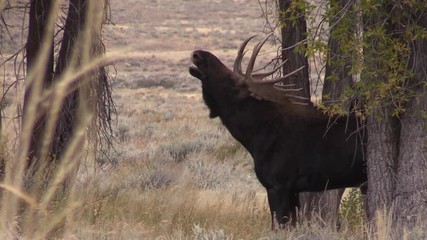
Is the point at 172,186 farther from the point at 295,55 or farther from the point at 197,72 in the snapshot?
the point at 295,55

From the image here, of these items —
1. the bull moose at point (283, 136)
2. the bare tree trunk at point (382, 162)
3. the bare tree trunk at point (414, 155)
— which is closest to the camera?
the bare tree trunk at point (414, 155)

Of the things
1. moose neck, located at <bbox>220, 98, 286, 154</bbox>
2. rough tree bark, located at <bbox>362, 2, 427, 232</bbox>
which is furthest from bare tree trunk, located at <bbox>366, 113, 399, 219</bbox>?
moose neck, located at <bbox>220, 98, 286, 154</bbox>

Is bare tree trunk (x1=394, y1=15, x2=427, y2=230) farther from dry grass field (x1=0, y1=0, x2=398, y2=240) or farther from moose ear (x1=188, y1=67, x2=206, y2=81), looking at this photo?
moose ear (x1=188, y1=67, x2=206, y2=81)

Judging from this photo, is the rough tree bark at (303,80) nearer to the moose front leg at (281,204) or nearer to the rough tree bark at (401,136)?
the moose front leg at (281,204)

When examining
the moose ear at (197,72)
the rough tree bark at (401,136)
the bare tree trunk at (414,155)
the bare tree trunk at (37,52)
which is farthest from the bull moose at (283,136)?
the bare tree trunk at (37,52)

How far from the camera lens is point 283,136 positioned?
8781mm

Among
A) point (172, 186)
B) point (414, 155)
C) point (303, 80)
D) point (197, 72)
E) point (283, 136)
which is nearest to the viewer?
point (414, 155)

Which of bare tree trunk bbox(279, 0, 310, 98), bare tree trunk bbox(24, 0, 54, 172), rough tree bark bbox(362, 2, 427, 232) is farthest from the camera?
bare tree trunk bbox(24, 0, 54, 172)

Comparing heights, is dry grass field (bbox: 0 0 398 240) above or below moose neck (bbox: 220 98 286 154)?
below

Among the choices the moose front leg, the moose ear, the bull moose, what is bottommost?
the moose front leg

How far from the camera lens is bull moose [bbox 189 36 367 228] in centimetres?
847

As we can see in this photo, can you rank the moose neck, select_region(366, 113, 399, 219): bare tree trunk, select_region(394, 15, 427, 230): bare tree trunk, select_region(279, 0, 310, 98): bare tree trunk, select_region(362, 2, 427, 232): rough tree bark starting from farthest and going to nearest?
select_region(279, 0, 310, 98): bare tree trunk < the moose neck < select_region(366, 113, 399, 219): bare tree trunk < select_region(394, 15, 427, 230): bare tree trunk < select_region(362, 2, 427, 232): rough tree bark

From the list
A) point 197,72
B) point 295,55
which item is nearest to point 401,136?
point 295,55

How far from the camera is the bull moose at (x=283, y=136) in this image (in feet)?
27.8
